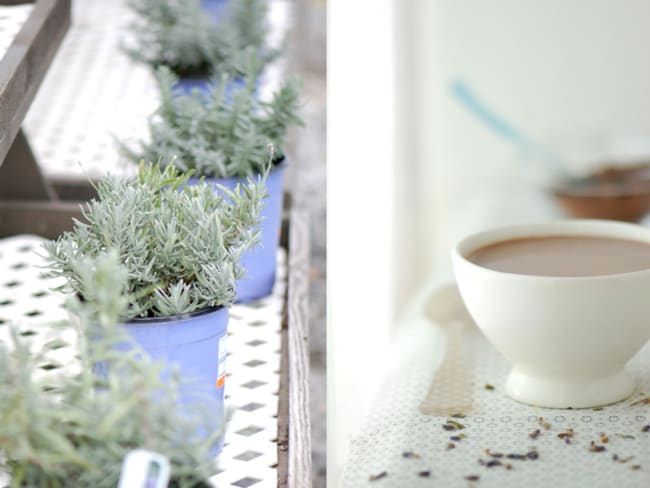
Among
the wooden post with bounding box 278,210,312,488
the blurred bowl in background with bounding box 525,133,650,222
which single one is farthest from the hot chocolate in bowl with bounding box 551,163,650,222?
the wooden post with bounding box 278,210,312,488

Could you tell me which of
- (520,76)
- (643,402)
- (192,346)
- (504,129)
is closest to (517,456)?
(643,402)

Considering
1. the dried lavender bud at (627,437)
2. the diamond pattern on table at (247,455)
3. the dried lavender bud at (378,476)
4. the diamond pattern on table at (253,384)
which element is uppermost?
the diamond pattern on table at (253,384)

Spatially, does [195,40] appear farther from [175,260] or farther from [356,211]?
[175,260]

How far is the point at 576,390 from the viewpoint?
70 centimetres

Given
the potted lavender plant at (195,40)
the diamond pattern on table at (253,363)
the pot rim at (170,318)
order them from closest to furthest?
the pot rim at (170,318) → the diamond pattern on table at (253,363) → the potted lavender plant at (195,40)

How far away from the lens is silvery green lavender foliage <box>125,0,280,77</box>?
115 centimetres

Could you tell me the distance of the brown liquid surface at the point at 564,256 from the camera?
0.70 metres

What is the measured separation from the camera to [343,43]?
Answer: 2.72 ft

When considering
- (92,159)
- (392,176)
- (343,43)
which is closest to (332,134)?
(343,43)

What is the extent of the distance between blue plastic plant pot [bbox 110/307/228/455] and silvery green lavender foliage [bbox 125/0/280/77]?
0.54 m

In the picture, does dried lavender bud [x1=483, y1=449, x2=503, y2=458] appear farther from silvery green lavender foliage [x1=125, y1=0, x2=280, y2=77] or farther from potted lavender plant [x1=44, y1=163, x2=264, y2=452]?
silvery green lavender foliage [x1=125, y1=0, x2=280, y2=77]

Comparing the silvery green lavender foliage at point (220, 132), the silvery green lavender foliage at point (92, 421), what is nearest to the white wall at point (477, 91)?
the silvery green lavender foliage at point (220, 132)

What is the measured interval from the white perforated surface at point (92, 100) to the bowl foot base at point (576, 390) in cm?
53

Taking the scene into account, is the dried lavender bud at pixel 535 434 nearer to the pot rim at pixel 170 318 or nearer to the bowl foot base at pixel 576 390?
the bowl foot base at pixel 576 390
